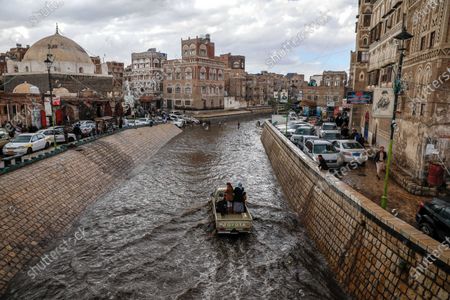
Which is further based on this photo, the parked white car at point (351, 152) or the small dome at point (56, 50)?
the small dome at point (56, 50)

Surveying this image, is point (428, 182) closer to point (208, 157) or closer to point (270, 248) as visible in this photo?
point (270, 248)

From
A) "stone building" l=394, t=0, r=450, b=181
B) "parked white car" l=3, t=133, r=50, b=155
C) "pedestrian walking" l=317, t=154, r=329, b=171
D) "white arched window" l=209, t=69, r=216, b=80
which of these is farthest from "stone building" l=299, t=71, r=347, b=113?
"parked white car" l=3, t=133, r=50, b=155

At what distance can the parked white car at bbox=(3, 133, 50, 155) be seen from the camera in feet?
72.2

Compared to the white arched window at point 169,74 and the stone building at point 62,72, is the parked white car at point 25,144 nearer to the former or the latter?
the stone building at point 62,72

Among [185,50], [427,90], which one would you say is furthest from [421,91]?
[185,50]

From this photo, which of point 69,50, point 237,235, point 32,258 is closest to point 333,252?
point 237,235

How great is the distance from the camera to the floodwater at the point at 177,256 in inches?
415

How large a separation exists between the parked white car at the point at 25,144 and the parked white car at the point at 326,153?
65.6ft

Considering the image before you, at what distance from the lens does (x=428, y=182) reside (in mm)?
14438

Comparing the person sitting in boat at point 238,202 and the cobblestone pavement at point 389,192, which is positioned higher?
the cobblestone pavement at point 389,192

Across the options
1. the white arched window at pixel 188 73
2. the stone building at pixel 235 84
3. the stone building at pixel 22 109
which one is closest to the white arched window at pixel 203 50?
the white arched window at pixel 188 73

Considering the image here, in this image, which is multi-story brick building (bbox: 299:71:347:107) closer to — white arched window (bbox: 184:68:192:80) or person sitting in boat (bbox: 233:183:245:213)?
white arched window (bbox: 184:68:192:80)

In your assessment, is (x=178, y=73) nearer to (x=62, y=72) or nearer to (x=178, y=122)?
(x=178, y=122)

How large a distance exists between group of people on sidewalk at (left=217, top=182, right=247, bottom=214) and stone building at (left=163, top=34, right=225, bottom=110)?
67.3 m
